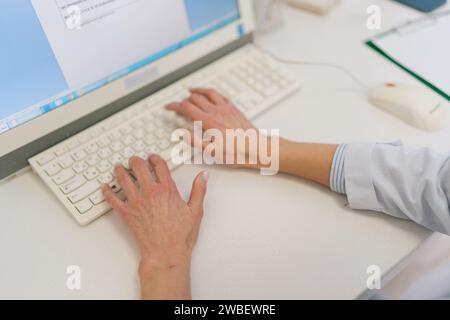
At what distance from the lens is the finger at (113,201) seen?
598mm

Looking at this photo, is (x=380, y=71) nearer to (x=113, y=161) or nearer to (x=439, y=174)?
(x=439, y=174)

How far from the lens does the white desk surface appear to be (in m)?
0.55

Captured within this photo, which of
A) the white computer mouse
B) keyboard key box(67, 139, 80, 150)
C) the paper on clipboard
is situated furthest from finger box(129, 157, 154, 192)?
the paper on clipboard

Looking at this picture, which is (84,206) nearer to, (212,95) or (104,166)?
(104,166)

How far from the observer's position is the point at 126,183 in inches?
24.6

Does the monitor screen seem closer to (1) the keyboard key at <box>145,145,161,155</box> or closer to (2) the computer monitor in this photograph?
(2) the computer monitor

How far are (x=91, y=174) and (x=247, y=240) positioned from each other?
0.27m

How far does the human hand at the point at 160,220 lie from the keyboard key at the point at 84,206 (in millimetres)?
30

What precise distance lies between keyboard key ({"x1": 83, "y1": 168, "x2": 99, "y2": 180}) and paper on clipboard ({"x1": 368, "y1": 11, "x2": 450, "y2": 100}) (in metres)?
0.65

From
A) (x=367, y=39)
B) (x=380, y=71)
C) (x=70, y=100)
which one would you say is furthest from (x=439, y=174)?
(x=70, y=100)

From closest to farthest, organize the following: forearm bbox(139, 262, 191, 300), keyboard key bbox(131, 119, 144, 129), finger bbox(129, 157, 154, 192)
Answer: forearm bbox(139, 262, 191, 300) < finger bbox(129, 157, 154, 192) < keyboard key bbox(131, 119, 144, 129)

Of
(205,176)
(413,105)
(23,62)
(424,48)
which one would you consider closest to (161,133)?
(205,176)

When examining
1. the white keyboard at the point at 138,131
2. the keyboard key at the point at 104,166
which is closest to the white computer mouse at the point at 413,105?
the white keyboard at the point at 138,131

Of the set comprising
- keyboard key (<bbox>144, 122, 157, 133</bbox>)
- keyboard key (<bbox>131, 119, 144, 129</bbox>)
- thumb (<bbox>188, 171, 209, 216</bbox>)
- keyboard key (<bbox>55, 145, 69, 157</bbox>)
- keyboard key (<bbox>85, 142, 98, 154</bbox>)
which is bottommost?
thumb (<bbox>188, 171, 209, 216</bbox>)
